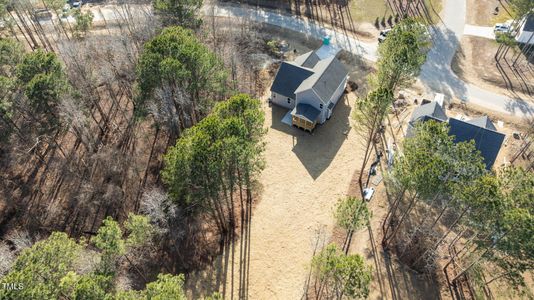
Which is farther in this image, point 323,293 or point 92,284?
point 323,293

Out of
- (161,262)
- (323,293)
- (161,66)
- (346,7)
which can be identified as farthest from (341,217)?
(346,7)

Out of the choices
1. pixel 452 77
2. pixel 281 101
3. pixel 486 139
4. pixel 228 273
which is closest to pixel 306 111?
pixel 281 101

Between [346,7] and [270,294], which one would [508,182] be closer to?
[270,294]

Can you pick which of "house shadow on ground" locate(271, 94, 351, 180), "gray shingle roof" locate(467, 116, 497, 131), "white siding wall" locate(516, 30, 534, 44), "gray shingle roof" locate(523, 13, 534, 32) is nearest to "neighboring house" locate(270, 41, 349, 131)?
"house shadow on ground" locate(271, 94, 351, 180)

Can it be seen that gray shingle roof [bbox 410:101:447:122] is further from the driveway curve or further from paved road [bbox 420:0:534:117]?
paved road [bbox 420:0:534:117]

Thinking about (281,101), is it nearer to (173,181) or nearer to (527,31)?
(173,181)

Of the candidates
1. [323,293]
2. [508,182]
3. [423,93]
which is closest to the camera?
[508,182]

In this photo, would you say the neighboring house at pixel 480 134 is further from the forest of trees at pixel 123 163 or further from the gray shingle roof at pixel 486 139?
the forest of trees at pixel 123 163
